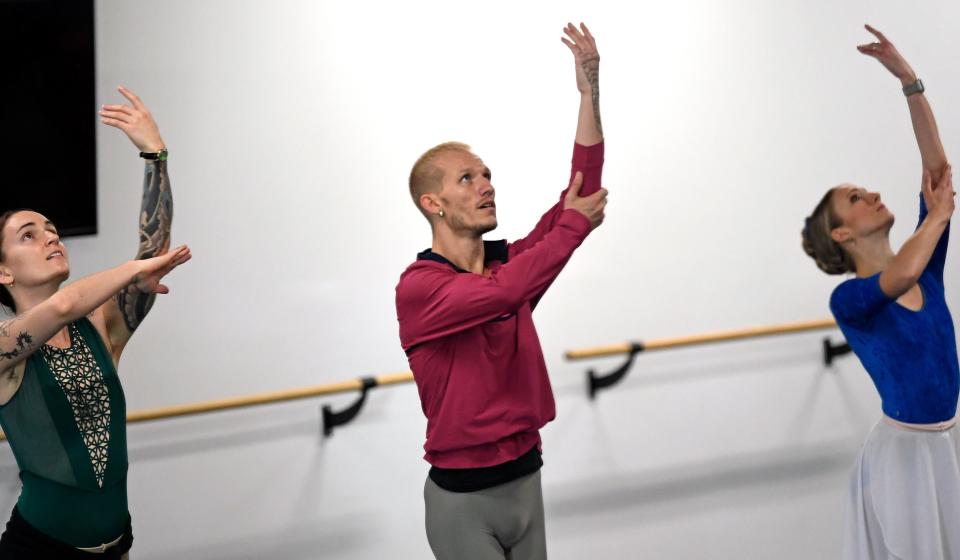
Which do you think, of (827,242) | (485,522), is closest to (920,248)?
(827,242)

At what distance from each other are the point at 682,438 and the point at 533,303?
1.30 meters

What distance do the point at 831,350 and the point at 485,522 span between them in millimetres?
1900

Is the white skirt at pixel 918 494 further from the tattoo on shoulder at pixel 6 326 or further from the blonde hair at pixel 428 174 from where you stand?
the tattoo on shoulder at pixel 6 326

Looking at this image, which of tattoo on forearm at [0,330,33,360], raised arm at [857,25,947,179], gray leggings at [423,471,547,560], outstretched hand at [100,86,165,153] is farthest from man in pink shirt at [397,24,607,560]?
raised arm at [857,25,947,179]

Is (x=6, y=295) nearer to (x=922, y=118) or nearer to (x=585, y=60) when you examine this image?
(x=585, y=60)

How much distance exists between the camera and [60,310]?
1733 mm

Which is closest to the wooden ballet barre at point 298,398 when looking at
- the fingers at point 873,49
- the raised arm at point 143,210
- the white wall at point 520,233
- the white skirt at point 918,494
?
the white wall at point 520,233

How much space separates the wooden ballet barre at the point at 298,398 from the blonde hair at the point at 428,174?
2.81 feet

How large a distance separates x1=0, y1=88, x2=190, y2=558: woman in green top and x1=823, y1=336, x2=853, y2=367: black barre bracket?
90.5 inches

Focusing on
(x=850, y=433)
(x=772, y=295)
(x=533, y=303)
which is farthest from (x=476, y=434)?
(x=850, y=433)

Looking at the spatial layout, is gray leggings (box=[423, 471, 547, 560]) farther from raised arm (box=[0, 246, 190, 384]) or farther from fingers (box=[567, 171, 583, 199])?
raised arm (box=[0, 246, 190, 384])

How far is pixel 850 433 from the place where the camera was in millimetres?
3490

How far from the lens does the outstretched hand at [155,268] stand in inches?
70.9

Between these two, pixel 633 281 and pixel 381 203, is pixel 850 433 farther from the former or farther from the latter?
pixel 381 203
